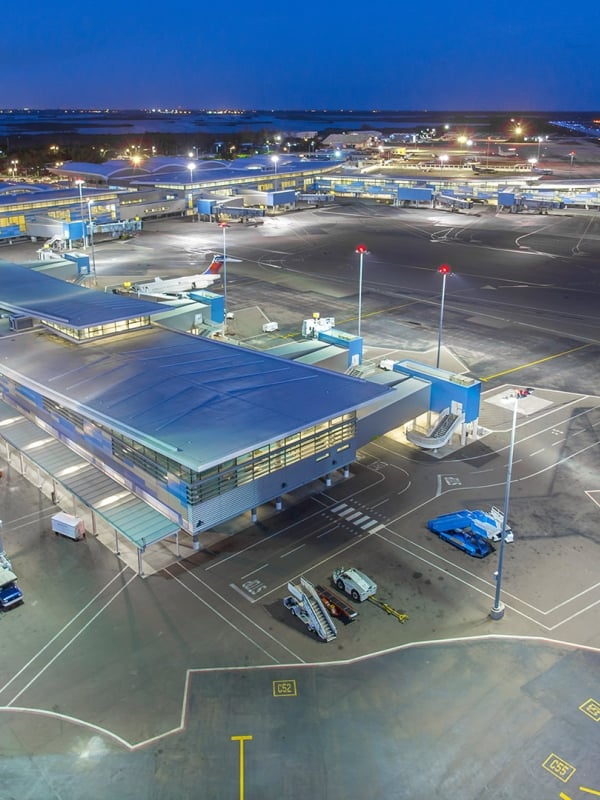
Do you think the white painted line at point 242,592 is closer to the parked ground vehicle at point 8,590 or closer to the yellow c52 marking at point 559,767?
the parked ground vehicle at point 8,590

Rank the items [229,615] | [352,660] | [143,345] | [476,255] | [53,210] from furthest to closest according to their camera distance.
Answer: [53,210]
[476,255]
[143,345]
[229,615]
[352,660]

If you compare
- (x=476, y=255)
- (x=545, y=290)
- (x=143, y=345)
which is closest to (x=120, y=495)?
(x=143, y=345)

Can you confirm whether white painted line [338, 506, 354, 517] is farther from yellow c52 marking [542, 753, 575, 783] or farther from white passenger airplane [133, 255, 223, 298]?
white passenger airplane [133, 255, 223, 298]

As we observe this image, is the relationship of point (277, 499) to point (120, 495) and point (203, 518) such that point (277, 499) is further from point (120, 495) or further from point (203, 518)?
point (120, 495)

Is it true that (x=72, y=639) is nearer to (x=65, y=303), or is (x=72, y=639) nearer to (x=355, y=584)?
(x=355, y=584)

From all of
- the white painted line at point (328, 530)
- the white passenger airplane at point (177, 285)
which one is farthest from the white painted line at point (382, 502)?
the white passenger airplane at point (177, 285)

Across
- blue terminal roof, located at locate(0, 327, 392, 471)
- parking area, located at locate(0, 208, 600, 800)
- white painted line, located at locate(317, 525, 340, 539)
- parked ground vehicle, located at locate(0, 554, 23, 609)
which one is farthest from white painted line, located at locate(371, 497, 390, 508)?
parked ground vehicle, located at locate(0, 554, 23, 609)
